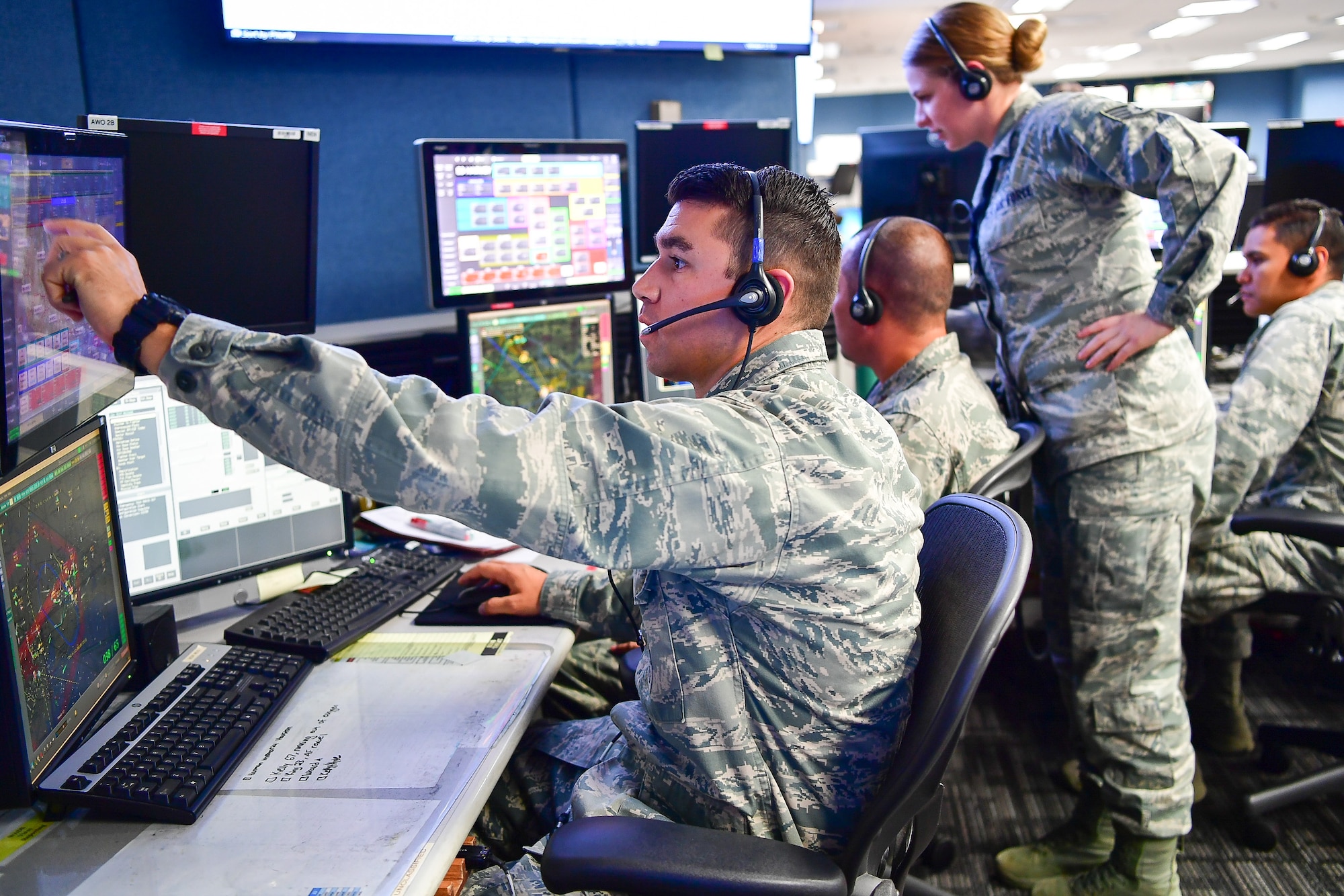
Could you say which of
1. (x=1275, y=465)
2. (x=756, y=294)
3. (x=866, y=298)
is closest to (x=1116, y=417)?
(x=866, y=298)

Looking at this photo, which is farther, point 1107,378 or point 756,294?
point 1107,378

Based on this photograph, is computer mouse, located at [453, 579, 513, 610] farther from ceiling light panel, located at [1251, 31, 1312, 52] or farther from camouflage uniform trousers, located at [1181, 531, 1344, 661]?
ceiling light panel, located at [1251, 31, 1312, 52]

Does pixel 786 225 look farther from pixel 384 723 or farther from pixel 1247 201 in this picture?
pixel 1247 201

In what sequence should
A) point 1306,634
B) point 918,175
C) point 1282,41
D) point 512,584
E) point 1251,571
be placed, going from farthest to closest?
1. point 1282,41
2. point 918,175
3. point 1306,634
4. point 1251,571
5. point 512,584

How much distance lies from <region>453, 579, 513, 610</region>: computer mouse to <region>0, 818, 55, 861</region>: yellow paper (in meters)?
0.63

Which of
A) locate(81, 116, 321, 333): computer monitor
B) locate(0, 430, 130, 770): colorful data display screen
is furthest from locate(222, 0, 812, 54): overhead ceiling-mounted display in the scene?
locate(0, 430, 130, 770): colorful data display screen

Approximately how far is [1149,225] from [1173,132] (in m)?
A: 1.43

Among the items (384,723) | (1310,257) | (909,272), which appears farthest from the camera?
(1310,257)

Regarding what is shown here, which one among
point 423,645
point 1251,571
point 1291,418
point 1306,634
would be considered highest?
point 1291,418

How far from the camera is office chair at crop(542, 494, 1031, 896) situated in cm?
84

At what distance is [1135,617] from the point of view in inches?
71.2

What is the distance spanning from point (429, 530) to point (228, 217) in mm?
662

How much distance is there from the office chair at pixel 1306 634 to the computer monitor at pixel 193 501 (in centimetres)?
177

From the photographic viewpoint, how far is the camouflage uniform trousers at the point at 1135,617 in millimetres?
1763
